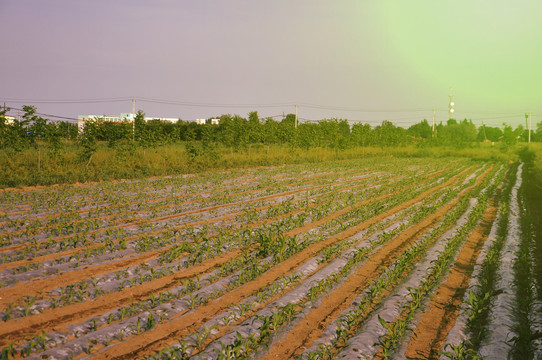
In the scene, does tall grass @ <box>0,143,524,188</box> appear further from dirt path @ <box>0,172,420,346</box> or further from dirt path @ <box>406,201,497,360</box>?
dirt path @ <box>406,201,497,360</box>

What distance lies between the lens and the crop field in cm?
443

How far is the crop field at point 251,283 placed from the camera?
4.43 m

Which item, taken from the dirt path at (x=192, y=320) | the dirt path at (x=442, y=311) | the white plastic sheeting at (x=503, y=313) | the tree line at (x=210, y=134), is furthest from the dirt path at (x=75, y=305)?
the tree line at (x=210, y=134)

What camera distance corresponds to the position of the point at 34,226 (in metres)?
8.59

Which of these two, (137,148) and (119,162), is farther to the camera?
(137,148)

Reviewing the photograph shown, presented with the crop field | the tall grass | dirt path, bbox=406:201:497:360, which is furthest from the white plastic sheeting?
the tall grass

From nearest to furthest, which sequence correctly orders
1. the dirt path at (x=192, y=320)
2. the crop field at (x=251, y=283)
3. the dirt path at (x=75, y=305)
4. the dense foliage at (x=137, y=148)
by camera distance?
the dirt path at (x=192, y=320)
the crop field at (x=251, y=283)
the dirt path at (x=75, y=305)
the dense foliage at (x=137, y=148)

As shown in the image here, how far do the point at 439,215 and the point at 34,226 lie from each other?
1078 cm

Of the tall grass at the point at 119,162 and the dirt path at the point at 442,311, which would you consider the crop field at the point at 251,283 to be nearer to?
the dirt path at the point at 442,311

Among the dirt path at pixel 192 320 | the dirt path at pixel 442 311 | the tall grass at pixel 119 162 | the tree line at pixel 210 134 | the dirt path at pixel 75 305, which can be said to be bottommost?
the dirt path at pixel 442 311

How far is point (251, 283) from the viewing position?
20.4 feet

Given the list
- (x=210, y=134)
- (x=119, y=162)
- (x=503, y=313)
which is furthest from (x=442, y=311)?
(x=210, y=134)

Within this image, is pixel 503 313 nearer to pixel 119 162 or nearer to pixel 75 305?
pixel 75 305

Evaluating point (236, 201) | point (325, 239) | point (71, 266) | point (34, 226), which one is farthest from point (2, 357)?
point (236, 201)
